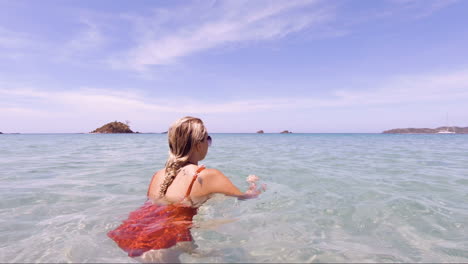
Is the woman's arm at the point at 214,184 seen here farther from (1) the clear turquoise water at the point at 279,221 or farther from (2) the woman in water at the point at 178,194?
(1) the clear turquoise water at the point at 279,221

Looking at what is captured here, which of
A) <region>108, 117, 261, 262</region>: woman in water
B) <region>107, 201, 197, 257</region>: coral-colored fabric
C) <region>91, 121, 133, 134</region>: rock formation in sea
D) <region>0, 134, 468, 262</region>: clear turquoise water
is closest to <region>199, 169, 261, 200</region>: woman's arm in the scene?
<region>108, 117, 261, 262</region>: woman in water

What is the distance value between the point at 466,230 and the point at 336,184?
9.87 feet

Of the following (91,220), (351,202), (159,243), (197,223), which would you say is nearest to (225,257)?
(159,243)

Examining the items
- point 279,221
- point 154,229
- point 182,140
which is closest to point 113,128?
point 182,140

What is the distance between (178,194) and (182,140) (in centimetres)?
71

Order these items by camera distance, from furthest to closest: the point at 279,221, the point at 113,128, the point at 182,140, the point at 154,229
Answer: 1. the point at 113,128
2. the point at 279,221
3. the point at 182,140
4. the point at 154,229

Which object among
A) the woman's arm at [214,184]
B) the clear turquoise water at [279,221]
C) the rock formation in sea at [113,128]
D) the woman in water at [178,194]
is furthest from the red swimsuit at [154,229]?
the rock formation in sea at [113,128]

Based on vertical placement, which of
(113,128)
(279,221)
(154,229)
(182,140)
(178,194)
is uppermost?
(113,128)

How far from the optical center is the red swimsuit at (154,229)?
2.45m

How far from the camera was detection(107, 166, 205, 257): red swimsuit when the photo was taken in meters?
2.45

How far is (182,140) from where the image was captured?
128 inches

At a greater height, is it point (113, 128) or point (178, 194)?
point (113, 128)

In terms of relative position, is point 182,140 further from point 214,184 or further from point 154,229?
point 154,229

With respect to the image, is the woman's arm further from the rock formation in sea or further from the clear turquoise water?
the rock formation in sea
